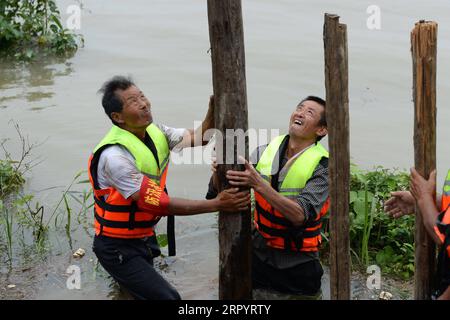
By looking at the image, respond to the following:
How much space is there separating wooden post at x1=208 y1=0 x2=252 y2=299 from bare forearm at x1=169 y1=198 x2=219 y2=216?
10 cm

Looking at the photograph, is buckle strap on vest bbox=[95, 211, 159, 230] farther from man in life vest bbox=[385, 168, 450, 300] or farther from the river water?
man in life vest bbox=[385, 168, 450, 300]

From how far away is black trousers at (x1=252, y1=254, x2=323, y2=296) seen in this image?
18.0 ft

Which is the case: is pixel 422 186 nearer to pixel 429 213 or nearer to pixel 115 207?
pixel 429 213

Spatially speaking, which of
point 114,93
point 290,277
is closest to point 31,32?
point 114,93

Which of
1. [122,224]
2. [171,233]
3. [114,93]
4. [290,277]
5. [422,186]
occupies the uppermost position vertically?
[114,93]

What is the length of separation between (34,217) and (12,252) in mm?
464

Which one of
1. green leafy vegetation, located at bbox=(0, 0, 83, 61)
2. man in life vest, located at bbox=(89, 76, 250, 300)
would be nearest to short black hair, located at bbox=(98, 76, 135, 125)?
man in life vest, located at bbox=(89, 76, 250, 300)

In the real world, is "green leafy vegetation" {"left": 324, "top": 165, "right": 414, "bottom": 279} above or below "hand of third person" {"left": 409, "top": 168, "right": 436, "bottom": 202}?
below

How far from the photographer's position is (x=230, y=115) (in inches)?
183

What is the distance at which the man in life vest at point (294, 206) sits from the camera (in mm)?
5168

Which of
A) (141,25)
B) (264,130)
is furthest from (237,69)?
(141,25)

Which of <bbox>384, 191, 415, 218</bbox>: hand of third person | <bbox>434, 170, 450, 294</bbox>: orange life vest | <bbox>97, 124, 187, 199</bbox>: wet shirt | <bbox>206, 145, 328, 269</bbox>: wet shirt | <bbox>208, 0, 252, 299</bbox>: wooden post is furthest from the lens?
<bbox>206, 145, 328, 269</bbox>: wet shirt

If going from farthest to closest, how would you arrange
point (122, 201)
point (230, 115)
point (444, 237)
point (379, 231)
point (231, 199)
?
point (379, 231) < point (122, 201) < point (231, 199) < point (230, 115) < point (444, 237)

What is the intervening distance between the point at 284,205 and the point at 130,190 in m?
0.99
